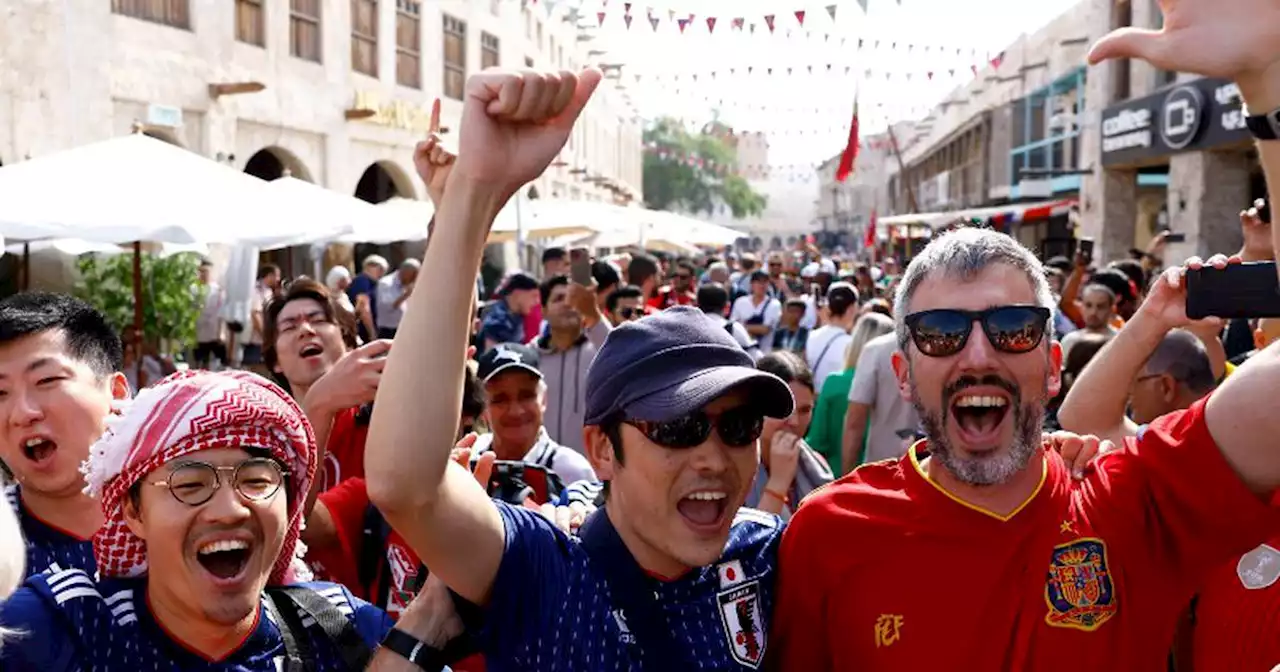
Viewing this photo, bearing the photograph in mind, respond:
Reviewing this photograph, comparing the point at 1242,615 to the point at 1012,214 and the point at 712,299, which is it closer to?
the point at 712,299

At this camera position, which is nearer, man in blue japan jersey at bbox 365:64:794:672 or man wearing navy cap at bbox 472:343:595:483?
man in blue japan jersey at bbox 365:64:794:672

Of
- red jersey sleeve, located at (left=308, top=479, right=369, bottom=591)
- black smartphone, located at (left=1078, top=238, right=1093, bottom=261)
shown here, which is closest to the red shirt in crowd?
black smartphone, located at (left=1078, top=238, right=1093, bottom=261)

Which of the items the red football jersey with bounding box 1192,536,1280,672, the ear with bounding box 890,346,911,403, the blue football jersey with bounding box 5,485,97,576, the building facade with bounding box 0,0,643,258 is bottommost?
the red football jersey with bounding box 1192,536,1280,672

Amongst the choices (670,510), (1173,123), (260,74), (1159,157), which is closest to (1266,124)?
(670,510)

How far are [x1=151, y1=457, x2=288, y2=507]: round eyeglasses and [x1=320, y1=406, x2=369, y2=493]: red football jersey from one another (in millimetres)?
1600

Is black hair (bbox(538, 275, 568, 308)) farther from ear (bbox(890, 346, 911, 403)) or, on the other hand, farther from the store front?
the store front

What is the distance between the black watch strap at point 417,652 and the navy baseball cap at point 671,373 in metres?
0.53

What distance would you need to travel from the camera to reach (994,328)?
8.06ft

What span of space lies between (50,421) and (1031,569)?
7.56ft

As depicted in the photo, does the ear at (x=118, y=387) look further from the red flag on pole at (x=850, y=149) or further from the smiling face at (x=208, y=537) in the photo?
the red flag on pole at (x=850, y=149)

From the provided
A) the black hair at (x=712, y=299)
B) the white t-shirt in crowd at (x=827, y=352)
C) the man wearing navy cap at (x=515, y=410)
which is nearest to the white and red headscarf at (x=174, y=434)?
the man wearing navy cap at (x=515, y=410)

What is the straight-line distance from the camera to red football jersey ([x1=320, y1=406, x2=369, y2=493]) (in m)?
3.96

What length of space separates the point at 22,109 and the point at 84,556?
1187 cm

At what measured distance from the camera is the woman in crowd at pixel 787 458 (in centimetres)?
385
